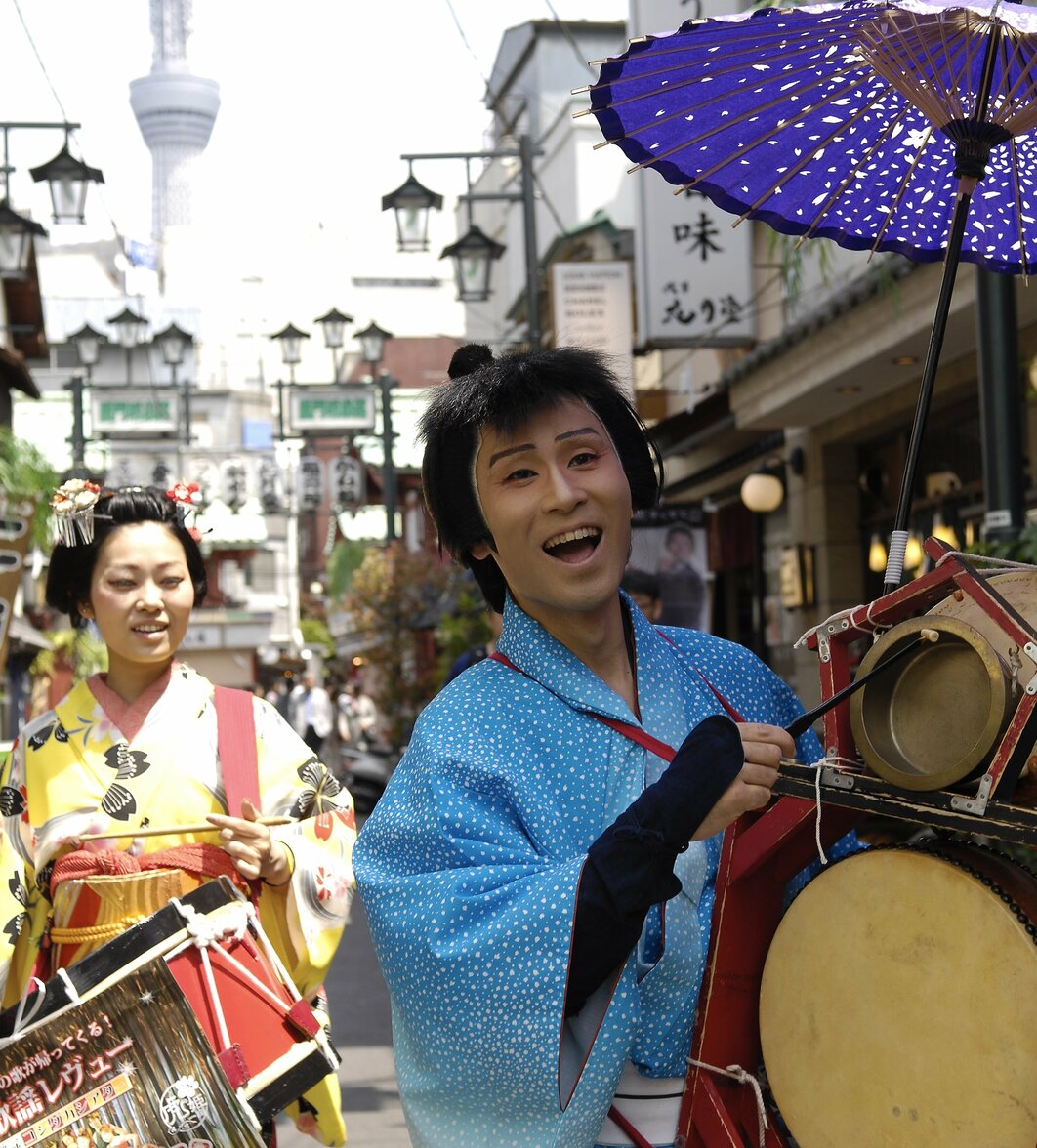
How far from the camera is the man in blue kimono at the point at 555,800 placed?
1963 millimetres

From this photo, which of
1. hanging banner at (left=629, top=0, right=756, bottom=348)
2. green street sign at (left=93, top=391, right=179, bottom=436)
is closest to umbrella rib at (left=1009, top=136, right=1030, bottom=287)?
hanging banner at (left=629, top=0, right=756, bottom=348)

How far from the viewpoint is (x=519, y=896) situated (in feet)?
6.54

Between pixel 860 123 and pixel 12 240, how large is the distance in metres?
13.8

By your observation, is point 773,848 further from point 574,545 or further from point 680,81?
point 680,81

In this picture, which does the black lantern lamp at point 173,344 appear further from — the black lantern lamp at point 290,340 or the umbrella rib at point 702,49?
the umbrella rib at point 702,49

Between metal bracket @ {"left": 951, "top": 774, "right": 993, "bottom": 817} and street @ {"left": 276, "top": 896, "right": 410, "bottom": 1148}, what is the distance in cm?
355

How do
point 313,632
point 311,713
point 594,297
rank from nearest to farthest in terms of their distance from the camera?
point 594,297
point 311,713
point 313,632

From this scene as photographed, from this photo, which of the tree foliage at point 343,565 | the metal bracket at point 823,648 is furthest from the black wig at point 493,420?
the tree foliage at point 343,565

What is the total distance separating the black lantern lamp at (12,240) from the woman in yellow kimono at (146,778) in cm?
1201

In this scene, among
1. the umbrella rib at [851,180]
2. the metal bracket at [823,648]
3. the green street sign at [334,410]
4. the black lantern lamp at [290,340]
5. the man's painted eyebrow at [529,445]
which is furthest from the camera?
the black lantern lamp at [290,340]

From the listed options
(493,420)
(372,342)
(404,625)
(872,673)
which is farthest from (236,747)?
(372,342)

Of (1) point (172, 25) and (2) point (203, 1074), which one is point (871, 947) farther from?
(1) point (172, 25)

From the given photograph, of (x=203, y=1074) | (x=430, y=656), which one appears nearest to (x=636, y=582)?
(x=203, y=1074)

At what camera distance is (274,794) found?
3.83 meters
